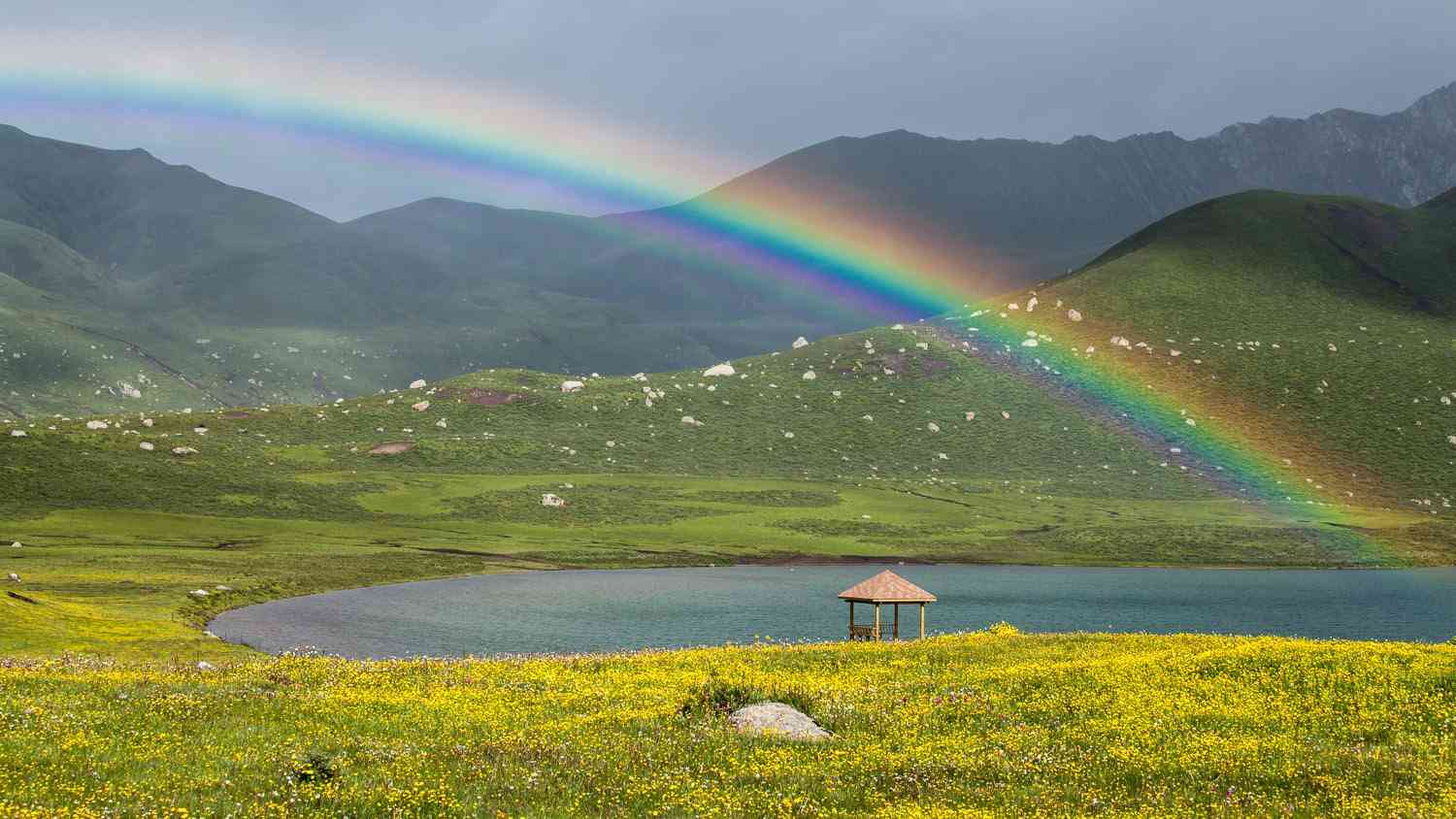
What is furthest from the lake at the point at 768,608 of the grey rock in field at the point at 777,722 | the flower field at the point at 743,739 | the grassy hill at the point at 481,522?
the grey rock in field at the point at 777,722

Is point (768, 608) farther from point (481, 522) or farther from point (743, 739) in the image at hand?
point (481, 522)

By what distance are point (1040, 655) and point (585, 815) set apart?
26398 millimetres

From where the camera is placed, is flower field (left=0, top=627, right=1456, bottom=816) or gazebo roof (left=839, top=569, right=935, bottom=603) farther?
gazebo roof (left=839, top=569, right=935, bottom=603)

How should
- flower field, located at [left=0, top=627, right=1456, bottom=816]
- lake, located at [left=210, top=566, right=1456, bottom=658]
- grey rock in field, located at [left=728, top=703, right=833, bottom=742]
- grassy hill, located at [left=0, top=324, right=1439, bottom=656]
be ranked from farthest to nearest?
1. grassy hill, located at [left=0, top=324, right=1439, bottom=656]
2. lake, located at [left=210, top=566, right=1456, bottom=658]
3. grey rock in field, located at [left=728, top=703, right=833, bottom=742]
4. flower field, located at [left=0, top=627, right=1456, bottom=816]

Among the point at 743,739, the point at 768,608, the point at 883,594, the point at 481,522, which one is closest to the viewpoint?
the point at 743,739

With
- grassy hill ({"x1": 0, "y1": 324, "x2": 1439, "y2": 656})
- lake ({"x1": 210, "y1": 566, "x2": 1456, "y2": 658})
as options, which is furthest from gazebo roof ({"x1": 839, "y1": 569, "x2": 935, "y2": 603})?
grassy hill ({"x1": 0, "y1": 324, "x2": 1439, "y2": 656})

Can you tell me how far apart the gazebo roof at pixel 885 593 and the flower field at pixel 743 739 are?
76.3ft

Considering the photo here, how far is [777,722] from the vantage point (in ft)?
81.9

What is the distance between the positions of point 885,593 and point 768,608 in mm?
32094

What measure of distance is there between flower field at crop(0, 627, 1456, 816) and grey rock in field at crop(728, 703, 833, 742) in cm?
73

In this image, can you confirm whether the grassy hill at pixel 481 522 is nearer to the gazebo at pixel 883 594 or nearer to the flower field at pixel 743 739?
the gazebo at pixel 883 594

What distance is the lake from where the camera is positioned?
243 feet

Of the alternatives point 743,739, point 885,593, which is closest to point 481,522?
point 885,593

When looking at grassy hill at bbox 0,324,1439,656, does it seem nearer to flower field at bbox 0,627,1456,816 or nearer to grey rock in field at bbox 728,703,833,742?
flower field at bbox 0,627,1456,816
